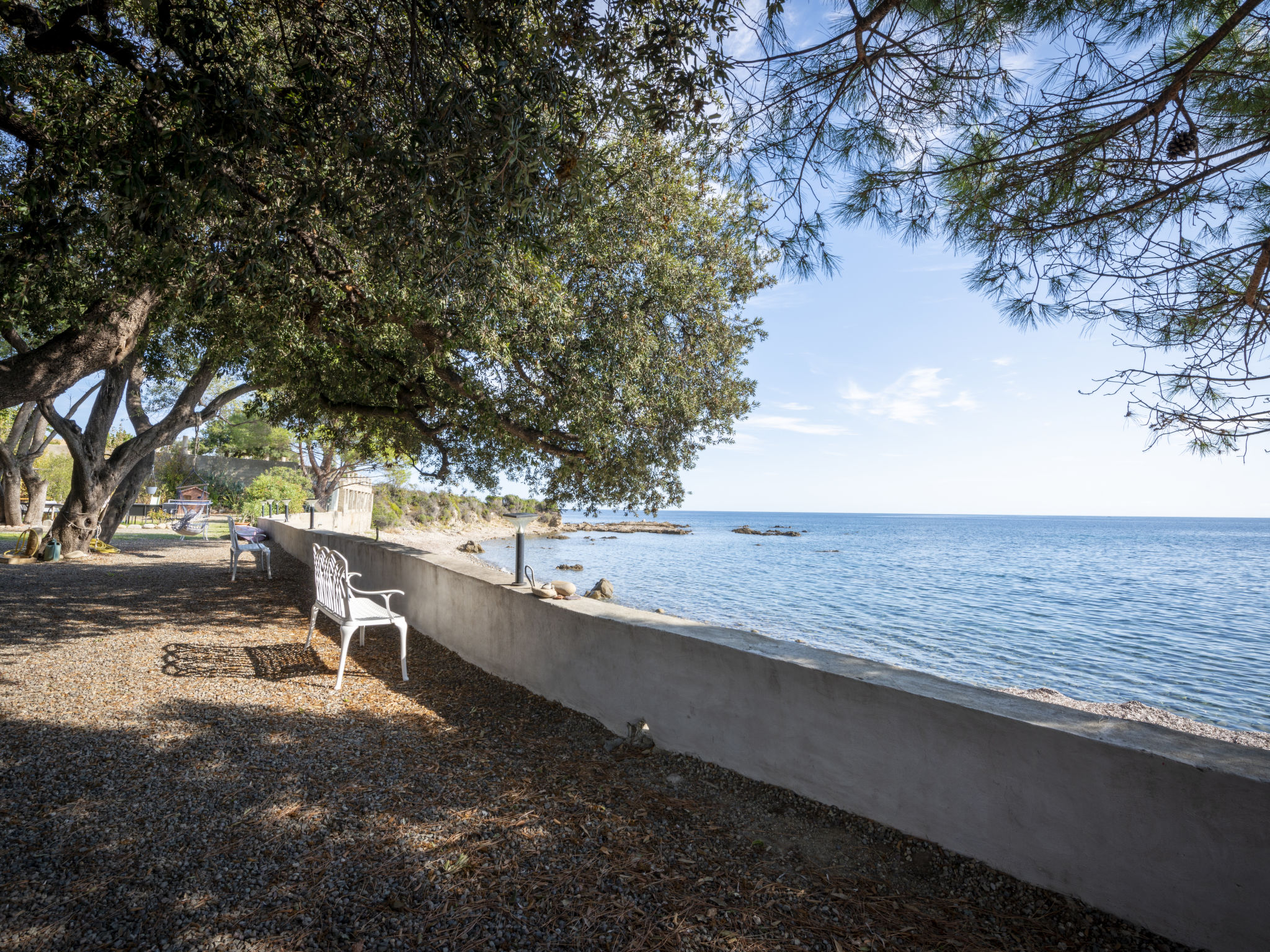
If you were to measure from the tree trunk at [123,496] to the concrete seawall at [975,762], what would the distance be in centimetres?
1323

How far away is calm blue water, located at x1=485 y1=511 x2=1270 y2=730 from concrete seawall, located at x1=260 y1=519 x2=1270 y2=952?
344cm

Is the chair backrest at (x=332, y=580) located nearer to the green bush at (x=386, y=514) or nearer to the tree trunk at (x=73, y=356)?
the tree trunk at (x=73, y=356)

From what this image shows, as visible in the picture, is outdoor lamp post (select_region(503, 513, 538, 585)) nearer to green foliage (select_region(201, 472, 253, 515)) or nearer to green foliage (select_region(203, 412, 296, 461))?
green foliage (select_region(201, 472, 253, 515))

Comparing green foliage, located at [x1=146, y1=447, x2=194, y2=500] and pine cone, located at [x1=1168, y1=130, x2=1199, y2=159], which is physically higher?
pine cone, located at [x1=1168, y1=130, x2=1199, y2=159]

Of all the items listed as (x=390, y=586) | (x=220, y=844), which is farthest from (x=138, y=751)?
(x=390, y=586)

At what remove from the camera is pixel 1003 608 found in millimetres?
18188

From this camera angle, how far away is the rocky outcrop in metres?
A: 65.8

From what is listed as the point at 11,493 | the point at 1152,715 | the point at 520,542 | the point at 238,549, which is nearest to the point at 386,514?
the point at 11,493

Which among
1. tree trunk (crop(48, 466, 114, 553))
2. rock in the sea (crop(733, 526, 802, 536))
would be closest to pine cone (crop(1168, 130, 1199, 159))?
tree trunk (crop(48, 466, 114, 553))

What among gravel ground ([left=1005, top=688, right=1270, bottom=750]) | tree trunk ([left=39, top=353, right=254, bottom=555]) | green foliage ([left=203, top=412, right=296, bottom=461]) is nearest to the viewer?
gravel ground ([left=1005, top=688, right=1270, bottom=750])

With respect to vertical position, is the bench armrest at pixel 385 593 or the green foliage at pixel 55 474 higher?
the green foliage at pixel 55 474

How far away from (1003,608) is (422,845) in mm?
19683

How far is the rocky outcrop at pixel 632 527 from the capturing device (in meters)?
65.8

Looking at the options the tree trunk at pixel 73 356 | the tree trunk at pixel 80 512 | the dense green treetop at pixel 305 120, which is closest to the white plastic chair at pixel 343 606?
the dense green treetop at pixel 305 120
